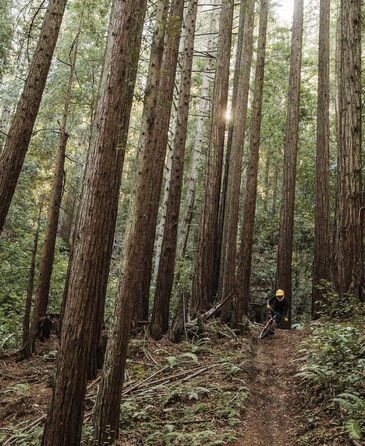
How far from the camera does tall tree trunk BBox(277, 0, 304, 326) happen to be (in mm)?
14430

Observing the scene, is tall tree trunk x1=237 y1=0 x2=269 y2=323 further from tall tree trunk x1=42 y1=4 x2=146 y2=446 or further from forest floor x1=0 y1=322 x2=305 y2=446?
tall tree trunk x1=42 y1=4 x2=146 y2=446

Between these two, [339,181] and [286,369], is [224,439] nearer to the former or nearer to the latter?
[286,369]

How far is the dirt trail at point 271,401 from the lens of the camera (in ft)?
17.6

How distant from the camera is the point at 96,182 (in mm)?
4934

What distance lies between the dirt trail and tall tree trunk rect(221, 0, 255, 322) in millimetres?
2309

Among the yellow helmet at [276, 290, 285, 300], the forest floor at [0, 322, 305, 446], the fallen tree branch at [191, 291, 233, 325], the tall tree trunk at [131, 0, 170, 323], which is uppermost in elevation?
the tall tree trunk at [131, 0, 170, 323]

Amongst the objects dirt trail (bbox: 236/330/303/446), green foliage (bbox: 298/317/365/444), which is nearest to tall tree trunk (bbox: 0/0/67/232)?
dirt trail (bbox: 236/330/303/446)

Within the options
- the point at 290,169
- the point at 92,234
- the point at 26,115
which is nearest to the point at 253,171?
the point at 290,169

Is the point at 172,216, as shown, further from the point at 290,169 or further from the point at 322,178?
the point at 322,178

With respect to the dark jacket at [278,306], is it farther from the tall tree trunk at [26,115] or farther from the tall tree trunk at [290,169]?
the tall tree trunk at [26,115]

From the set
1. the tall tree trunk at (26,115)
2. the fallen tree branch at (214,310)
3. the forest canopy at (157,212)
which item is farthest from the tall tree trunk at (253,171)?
the tall tree trunk at (26,115)

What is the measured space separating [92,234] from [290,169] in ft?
36.9

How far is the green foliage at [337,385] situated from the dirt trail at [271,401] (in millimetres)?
298

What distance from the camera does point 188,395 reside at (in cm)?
666
